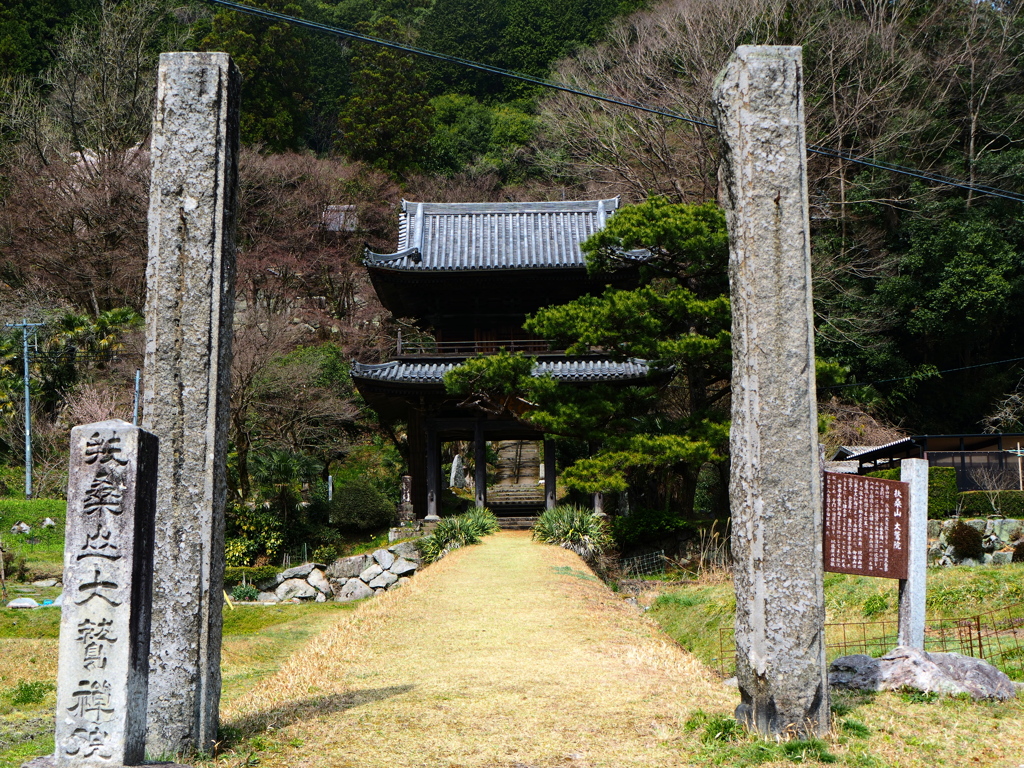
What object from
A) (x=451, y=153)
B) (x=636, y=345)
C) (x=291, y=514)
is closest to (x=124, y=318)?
(x=291, y=514)

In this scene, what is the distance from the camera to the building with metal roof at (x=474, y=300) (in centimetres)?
2003

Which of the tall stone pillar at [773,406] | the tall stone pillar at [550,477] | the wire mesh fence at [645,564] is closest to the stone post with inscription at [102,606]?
the tall stone pillar at [773,406]

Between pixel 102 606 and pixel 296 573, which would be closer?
pixel 102 606

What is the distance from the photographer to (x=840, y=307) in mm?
26438

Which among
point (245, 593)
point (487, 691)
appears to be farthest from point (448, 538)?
point (487, 691)

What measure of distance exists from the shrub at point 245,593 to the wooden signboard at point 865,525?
13.6m

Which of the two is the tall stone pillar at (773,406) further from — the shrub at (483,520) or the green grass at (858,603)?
the shrub at (483,520)

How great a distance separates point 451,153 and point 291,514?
22.9m

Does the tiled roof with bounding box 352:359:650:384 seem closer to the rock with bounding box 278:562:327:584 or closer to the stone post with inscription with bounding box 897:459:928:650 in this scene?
the rock with bounding box 278:562:327:584

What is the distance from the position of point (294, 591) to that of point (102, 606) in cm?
1440

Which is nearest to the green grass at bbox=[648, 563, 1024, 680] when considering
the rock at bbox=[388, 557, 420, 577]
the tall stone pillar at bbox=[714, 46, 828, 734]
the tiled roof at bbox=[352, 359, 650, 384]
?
the tall stone pillar at bbox=[714, 46, 828, 734]

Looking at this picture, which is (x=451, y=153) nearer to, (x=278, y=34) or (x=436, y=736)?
(x=278, y=34)

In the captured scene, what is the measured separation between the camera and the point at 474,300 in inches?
866

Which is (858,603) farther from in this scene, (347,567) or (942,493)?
(347,567)
